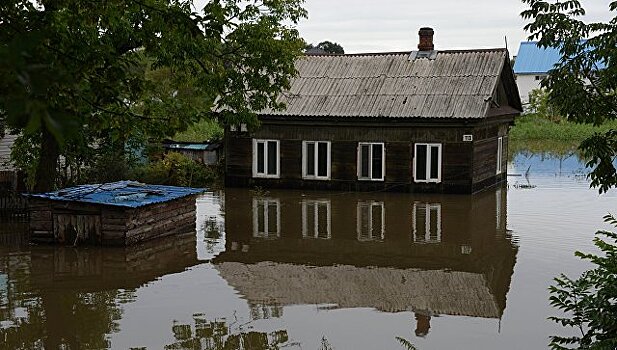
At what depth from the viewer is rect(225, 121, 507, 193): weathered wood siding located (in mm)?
24578

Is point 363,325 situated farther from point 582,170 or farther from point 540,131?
point 540,131

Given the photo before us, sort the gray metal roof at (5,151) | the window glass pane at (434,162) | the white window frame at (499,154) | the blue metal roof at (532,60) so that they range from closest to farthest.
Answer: the gray metal roof at (5,151)
the window glass pane at (434,162)
the white window frame at (499,154)
the blue metal roof at (532,60)

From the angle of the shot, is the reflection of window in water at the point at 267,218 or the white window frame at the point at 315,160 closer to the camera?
the reflection of window in water at the point at 267,218

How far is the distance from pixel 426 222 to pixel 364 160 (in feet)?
20.6

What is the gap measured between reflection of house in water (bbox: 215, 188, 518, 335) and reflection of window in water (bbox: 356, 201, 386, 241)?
3cm

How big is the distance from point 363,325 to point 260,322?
1447 millimetres

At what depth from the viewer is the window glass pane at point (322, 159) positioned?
1021 inches

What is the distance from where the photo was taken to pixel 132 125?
9625mm

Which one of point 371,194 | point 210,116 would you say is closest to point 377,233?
point 210,116

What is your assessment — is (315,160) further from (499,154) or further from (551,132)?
(551,132)

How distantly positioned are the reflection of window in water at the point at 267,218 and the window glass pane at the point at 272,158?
3.03 meters

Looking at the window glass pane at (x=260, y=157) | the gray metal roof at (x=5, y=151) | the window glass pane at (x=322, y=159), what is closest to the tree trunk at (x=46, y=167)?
the gray metal roof at (x=5, y=151)

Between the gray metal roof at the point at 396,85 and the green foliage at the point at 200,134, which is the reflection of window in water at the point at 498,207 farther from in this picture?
the green foliage at the point at 200,134

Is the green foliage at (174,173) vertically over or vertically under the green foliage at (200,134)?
under
